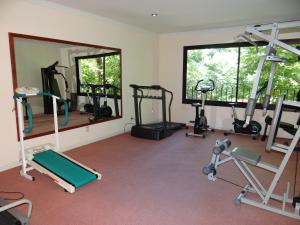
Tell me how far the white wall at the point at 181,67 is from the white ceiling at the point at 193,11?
0.45 meters

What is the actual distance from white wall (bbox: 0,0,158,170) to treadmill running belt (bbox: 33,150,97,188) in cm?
57

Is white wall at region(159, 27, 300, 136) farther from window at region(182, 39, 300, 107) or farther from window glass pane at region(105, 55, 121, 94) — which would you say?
window glass pane at region(105, 55, 121, 94)

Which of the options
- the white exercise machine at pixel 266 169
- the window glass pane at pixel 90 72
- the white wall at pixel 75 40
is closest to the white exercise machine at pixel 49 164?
the white wall at pixel 75 40

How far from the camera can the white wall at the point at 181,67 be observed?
5441 millimetres

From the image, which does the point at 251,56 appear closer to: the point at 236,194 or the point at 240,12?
the point at 240,12

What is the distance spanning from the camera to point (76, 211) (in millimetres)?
2305

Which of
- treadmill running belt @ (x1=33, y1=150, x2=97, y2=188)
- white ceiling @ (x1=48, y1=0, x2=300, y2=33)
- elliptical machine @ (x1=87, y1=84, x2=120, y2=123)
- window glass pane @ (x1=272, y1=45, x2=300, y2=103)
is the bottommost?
treadmill running belt @ (x1=33, y1=150, x2=97, y2=188)

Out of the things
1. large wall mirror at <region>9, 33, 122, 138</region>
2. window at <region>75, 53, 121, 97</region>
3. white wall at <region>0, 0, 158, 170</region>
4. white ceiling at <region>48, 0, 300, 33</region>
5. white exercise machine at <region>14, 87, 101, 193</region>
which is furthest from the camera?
window at <region>75, 53, 121, 97</region>

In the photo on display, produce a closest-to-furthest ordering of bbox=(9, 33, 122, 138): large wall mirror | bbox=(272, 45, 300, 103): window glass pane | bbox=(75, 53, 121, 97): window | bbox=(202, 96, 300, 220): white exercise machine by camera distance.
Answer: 1. bbox=(202, 96, 300, 220): white exercise machine
2. bbox=(9, 33, 122, 138): large wall mirror
3. bbox=(272, 45, 300, 103): window glass pane
4. bbox=(75, 53, 121, 97): window

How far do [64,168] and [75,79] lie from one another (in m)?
2.73

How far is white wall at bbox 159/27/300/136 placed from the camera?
5441 mm

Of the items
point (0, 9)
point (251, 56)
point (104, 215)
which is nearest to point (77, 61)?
point (0, 9)

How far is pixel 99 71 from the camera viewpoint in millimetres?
5148

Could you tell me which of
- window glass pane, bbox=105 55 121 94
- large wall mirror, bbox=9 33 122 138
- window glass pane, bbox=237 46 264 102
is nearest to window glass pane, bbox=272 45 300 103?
window glass pane, bbox=237 46 264 102
